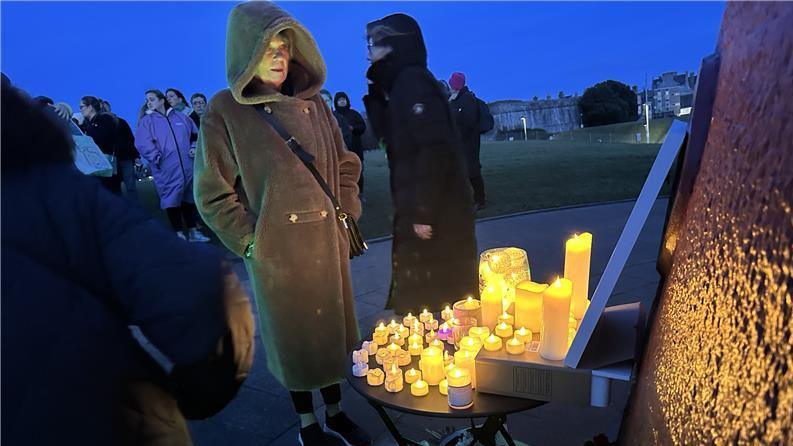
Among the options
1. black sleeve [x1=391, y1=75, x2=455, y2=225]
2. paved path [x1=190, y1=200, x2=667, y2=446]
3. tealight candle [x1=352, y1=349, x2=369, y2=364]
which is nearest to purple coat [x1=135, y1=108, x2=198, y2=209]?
paved path [x1=190, y1=200, x2=667, y2=446]

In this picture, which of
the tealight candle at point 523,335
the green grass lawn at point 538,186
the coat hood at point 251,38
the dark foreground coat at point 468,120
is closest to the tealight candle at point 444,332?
the tealight candle at point 523,335

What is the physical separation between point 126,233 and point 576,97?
64.1 metres

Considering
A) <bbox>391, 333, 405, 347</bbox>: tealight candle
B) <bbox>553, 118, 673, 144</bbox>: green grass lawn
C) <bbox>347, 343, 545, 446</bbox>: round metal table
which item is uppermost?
<bbox>391, 333, 405, 347</bbox>: tealight candle

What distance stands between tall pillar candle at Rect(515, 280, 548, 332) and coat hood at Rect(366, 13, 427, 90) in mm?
1495

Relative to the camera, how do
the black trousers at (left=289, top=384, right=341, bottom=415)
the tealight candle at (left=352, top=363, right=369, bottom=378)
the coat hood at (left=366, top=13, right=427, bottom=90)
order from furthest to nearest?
the coat hood at (left=366, top=13, right=427, bottom=90) < the black trousers at (left=289, top=384, right=341, bottom=415) < the tealight candle at (left=352, top=363, right=369, bottom=378)

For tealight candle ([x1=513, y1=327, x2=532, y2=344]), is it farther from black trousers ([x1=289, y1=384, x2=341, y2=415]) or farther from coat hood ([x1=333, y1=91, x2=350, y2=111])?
coat hood ([x1=333, y1=91, x2=350, y2=111])

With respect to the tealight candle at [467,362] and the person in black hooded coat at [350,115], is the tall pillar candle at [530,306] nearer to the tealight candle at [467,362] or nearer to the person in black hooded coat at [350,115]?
the tealight candle at [467,362]

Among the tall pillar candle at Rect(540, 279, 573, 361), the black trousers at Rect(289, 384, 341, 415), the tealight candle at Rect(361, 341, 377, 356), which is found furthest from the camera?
the black trousers at Rect(289, 384, 341, 415)

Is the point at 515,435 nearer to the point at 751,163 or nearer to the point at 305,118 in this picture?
the point at 305,118

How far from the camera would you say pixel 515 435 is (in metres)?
2.63

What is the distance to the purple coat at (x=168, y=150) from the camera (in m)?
6.59

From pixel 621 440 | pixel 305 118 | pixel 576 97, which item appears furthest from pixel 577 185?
pixel 576 97

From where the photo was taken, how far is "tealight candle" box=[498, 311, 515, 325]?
76.4 inches

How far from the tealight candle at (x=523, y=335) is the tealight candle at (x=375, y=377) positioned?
504mm
